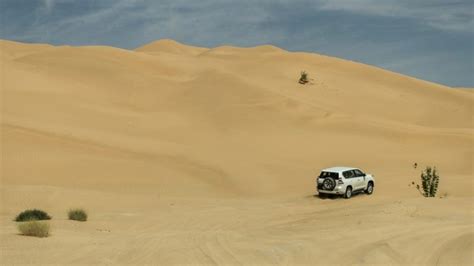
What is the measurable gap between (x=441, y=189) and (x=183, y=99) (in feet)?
81.3

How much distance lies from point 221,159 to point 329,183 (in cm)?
969

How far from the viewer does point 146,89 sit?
167 ft

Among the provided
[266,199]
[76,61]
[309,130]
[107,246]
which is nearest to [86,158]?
[266,199]

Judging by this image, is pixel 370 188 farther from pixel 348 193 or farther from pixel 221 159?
pixel 221 159

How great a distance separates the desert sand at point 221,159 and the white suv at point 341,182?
880 millimetres

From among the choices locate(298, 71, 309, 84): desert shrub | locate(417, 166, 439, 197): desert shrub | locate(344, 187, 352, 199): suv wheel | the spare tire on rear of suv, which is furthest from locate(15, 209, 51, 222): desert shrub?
locate(298, 71, 309, 84): desert shrub

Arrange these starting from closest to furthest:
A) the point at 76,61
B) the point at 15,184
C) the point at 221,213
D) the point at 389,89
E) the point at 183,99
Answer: the point at 221,213 < the point at 15,184 < the point at 183,99 < the point at 76,61 < the point at 389,89

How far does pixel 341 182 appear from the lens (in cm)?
2556

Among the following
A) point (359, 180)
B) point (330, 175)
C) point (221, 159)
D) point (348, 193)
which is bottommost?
point (348, 193)

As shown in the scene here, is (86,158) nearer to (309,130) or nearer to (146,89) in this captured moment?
(309,130)

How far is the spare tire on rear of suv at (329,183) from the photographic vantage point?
25547mm

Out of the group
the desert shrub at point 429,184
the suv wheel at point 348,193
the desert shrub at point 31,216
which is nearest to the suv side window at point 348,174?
the suv wheel at point 348,193

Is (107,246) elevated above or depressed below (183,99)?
below

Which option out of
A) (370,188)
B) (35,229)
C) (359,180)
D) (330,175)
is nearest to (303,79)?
(370,188)
